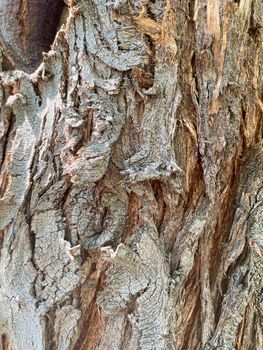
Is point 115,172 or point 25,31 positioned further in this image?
point 25,31

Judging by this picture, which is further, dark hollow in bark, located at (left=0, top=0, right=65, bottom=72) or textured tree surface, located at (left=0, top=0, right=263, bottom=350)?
dark hollow in bark, located at (left=0, top=0, right=65, bottom=72)

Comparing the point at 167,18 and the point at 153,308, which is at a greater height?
the point at 167,18

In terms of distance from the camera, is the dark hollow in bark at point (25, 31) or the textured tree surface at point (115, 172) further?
the dark hollow in bark at point (25, 31)

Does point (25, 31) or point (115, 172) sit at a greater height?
point (25, 31)

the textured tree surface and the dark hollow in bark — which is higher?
the dark hollow in bark

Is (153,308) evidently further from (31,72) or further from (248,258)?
(31,72)

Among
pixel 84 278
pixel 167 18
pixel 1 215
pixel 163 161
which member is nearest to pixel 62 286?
pixel 84 278

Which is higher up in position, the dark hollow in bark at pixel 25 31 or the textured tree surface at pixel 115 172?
the dark hollow in bark at pixel 25 31

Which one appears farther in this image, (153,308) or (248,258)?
(248,258)
